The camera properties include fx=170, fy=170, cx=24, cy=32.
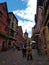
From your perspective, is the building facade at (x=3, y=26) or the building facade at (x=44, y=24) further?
the building facade at (x=3, y=26)

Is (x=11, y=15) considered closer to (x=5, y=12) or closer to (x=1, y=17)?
(x=5, y=12)

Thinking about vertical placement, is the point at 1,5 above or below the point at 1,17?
above

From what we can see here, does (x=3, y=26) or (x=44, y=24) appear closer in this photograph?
(x=44, y=24)

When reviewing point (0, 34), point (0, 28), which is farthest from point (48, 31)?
point (0, 28)

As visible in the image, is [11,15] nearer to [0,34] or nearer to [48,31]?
[0,34]

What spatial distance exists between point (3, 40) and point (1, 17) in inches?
225

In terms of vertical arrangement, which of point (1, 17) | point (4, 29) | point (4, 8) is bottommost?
point (4, 29)

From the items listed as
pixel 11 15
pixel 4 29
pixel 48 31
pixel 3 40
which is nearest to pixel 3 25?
pixel 4 29

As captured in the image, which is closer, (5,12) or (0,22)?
(0,22)

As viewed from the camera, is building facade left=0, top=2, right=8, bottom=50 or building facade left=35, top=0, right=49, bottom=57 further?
building facade left=0, top=2, right=8, bottom=50

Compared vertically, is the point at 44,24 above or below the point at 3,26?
below

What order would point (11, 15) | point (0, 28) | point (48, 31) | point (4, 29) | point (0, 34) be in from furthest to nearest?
1. point (11, 15)
2. point (4, 29)
3. point (0, 28)
4. point (0, 34)
5. point (48, 31)

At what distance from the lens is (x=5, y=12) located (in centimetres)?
4609

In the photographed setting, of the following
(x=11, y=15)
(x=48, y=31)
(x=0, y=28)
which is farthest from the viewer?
(x=11, y=15)
